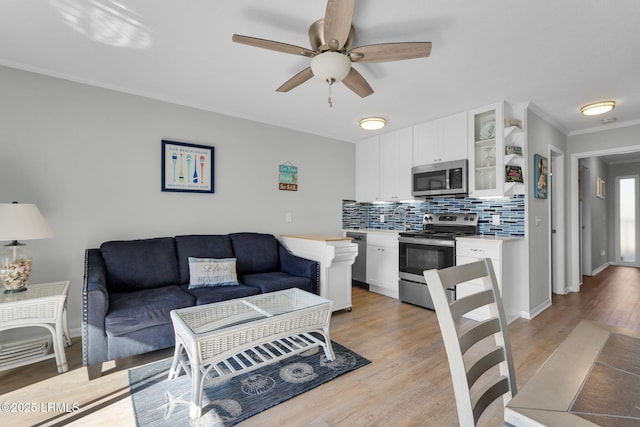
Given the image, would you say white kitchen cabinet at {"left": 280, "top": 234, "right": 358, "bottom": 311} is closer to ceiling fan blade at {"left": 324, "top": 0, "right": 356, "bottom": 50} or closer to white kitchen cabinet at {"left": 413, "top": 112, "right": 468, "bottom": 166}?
white kitchen cabinet at {"left": 413, "top": 112, "right": 468, "bottom": 166}

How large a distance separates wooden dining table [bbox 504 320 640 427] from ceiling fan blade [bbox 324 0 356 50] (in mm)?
1709

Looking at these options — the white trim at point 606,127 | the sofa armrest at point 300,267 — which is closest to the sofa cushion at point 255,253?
the sofa armrest at point 300,267

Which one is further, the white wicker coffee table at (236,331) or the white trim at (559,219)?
the white trim at (559,219)

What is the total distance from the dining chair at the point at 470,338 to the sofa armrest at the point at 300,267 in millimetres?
2218

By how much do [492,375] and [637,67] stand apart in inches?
110

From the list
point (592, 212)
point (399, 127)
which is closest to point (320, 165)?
point (399, 127)

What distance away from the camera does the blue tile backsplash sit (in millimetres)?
3469

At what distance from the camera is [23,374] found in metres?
2.14

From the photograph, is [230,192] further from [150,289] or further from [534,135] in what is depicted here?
[534,135]

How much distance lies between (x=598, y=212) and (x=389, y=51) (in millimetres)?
6816

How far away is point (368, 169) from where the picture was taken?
489 centimetres

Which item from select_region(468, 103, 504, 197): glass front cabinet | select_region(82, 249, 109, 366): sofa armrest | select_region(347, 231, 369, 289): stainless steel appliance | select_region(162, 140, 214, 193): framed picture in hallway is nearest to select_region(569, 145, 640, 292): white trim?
select_region(468, 103, 504, 197): glass front cabinet

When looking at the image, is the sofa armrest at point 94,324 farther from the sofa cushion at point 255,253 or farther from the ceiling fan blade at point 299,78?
the ceiling fan blade at point 299,78

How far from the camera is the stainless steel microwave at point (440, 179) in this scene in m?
3.59
